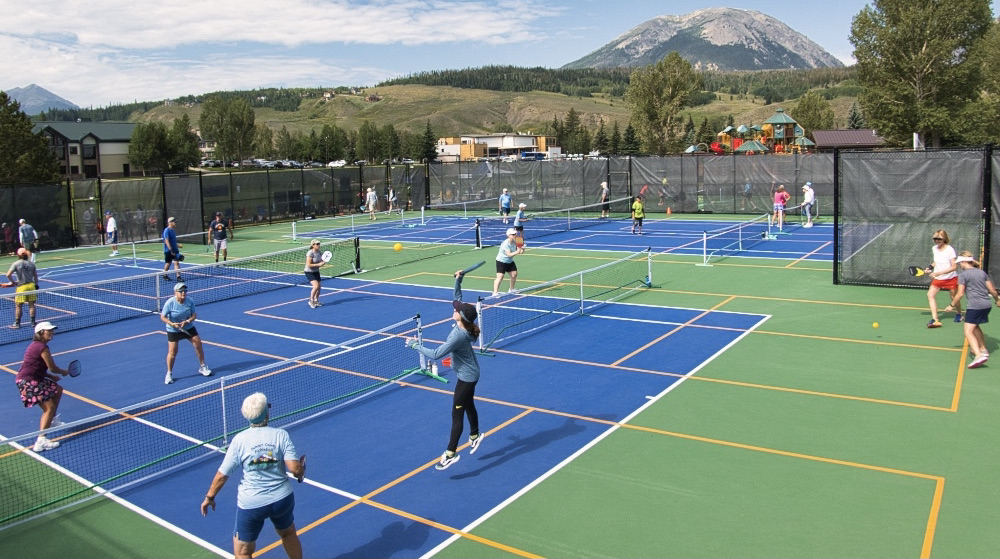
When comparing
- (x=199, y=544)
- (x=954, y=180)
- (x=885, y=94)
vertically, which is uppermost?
(x=885, y=94)

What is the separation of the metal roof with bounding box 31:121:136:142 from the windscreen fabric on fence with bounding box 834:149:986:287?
113841 millimetres

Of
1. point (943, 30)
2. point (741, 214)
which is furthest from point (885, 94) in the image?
point (741, 214)

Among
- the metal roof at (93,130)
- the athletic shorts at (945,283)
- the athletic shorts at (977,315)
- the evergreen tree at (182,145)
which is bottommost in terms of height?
the athletic shorts at (977,315)

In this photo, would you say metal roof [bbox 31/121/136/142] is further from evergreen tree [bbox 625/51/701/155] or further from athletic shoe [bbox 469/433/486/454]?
athletic shoe [bbox 469/433/486/454]

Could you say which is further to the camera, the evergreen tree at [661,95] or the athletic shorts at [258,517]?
the evergreen tree at [661,95]

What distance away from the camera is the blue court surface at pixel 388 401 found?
862cm

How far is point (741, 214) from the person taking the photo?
43.8m

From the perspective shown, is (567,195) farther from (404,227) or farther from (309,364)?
(309,364)

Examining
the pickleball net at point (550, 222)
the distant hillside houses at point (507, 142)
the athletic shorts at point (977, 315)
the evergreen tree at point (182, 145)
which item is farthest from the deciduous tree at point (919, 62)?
the distant hillside houses at point (507, 142)

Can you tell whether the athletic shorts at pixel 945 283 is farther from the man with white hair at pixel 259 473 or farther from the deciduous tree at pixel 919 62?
the deciduous tree at pixel 919 62

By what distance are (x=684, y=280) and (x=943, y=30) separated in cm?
3310

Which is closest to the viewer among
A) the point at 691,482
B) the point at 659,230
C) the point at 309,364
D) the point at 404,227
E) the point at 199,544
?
the point at 199,544

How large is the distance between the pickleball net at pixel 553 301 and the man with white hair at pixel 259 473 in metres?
7.85

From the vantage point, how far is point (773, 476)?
9.27 meters
